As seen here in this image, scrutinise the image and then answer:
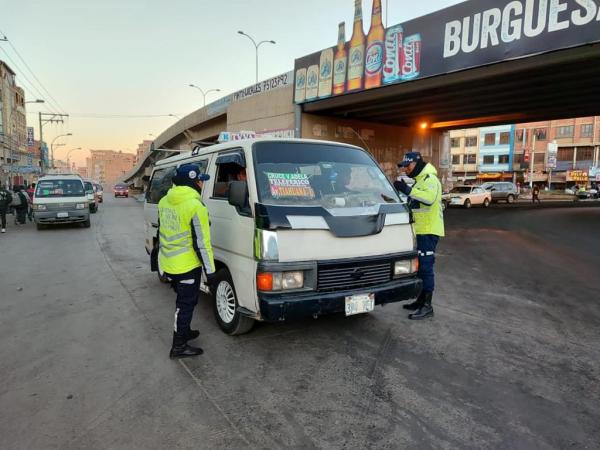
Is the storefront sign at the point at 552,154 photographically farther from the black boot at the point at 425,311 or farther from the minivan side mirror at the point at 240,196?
the minivan side mirror at the point at 240,196

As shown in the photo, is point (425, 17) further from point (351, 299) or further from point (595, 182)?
point (595, 182)

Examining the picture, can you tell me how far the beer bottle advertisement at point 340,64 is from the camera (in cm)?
1792

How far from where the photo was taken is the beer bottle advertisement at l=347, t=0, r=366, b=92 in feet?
55.5

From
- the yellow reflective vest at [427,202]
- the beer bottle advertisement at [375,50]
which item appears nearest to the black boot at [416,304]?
the yellow reflective vest at [427,202]

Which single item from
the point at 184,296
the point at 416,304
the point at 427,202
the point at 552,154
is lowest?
the point at 416,304

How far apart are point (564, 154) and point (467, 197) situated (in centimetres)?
4794

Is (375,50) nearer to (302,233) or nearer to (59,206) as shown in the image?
(59,206)

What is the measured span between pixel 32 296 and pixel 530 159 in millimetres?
72352

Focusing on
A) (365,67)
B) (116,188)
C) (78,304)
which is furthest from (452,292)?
(116,188)

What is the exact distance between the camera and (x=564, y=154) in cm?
6450

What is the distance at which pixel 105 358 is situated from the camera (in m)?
4.01

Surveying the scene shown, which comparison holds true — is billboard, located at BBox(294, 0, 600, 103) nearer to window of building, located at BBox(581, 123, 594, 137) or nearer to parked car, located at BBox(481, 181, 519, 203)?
parked car, located at BBox(481, 181, 519, 203)

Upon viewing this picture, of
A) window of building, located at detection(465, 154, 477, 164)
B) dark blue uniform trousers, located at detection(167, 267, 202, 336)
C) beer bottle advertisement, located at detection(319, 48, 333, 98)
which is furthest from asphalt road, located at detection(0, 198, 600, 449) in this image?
window of building, located at detection(465, 154, 477, 164)

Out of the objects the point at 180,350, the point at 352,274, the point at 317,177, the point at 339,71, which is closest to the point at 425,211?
the point at 317,177
